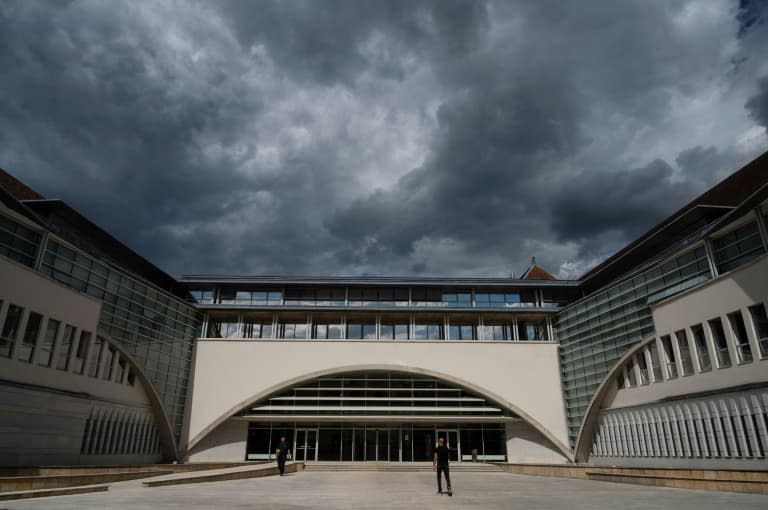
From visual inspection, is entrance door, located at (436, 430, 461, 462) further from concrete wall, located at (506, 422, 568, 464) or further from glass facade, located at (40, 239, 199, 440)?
glass facade, located at (40, 239, 199, 440)

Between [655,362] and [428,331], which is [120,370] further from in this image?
[655,362]

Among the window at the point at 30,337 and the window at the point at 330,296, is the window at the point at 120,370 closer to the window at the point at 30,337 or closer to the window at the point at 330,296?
the window at the point at 30,337

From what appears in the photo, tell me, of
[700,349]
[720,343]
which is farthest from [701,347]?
[720,343]

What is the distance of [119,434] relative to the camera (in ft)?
92.1

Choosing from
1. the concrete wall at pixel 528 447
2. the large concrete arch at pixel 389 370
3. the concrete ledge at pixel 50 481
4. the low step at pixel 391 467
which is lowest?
the low step at pixel 391 467

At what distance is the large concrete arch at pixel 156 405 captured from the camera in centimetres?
2842

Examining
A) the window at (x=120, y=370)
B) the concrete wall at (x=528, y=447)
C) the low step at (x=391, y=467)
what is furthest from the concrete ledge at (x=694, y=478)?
the window at (x=120, y=370)

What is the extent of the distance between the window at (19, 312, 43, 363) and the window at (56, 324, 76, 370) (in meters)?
1.42

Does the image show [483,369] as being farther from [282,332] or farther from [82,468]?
[82,468]

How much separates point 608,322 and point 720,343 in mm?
8752

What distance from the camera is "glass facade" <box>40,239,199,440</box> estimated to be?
24.9 meters

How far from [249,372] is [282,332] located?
12.8 feet

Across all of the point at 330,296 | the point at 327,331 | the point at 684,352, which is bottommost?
the point at 684,352

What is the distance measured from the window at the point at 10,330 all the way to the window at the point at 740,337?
29.5 meters
